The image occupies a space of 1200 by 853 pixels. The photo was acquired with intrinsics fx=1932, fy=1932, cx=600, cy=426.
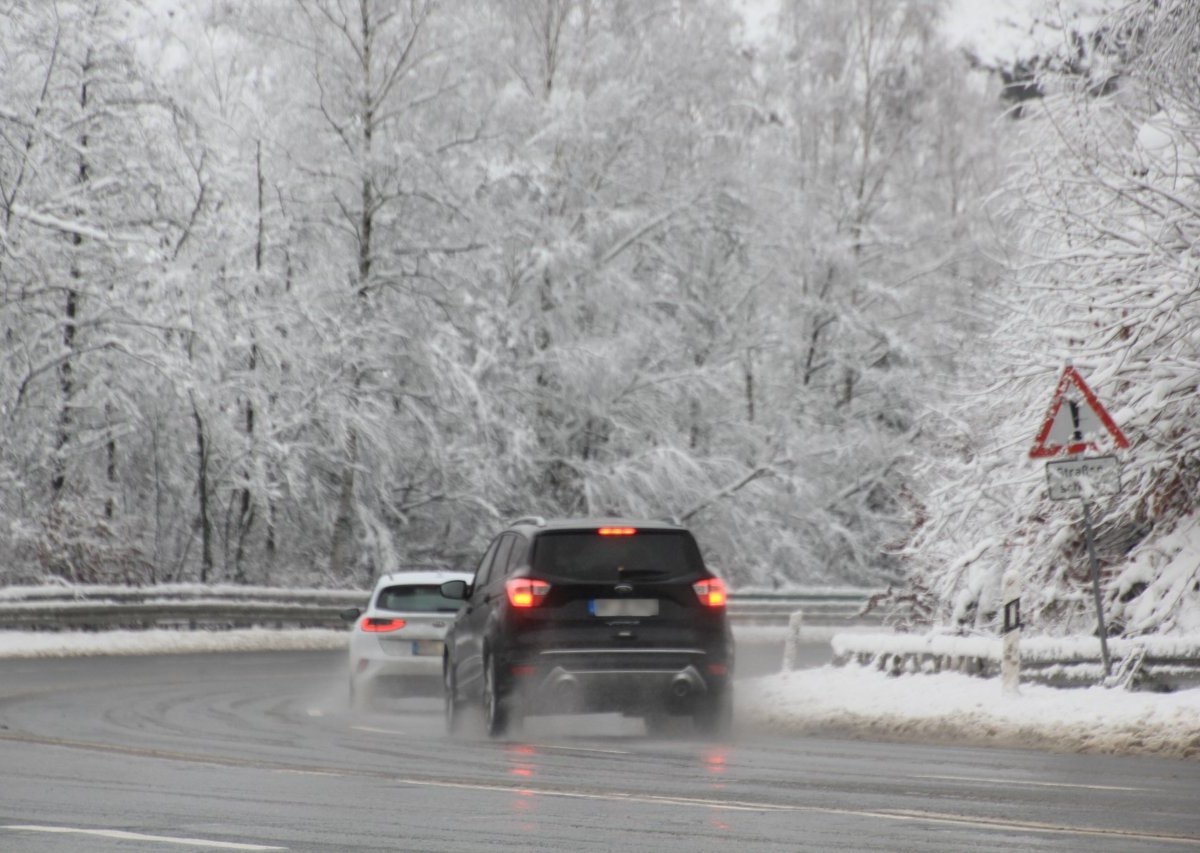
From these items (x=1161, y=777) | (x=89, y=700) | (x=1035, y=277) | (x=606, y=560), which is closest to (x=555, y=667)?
(x=606, y=560)

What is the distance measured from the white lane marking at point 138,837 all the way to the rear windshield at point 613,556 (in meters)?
6.38

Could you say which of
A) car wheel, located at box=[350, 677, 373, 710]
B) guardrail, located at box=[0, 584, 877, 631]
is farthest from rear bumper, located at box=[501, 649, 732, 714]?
guardrail, located at box=[0, 584, 877, 631]

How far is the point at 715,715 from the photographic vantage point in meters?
15.2

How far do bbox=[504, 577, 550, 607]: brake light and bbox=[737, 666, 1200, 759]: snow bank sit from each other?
10.9 feet

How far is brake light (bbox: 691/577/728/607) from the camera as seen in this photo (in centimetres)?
1508

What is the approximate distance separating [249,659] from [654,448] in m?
11.5

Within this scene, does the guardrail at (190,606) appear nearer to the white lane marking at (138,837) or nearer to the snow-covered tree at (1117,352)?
the snow-covered tree at (1117,352)

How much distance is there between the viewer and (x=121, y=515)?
111ft

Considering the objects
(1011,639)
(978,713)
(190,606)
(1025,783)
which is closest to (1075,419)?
(1011,639)

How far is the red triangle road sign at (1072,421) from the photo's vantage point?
1570 centimetres

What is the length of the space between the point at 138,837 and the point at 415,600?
11056 mm

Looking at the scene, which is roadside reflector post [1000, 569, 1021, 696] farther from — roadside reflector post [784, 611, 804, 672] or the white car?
roadside reflector post [784, 611, 804, 672]

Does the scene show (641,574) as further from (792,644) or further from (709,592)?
Answer: (792,644)

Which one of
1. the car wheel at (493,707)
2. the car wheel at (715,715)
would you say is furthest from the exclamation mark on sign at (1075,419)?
the car wheel at (493,707)
